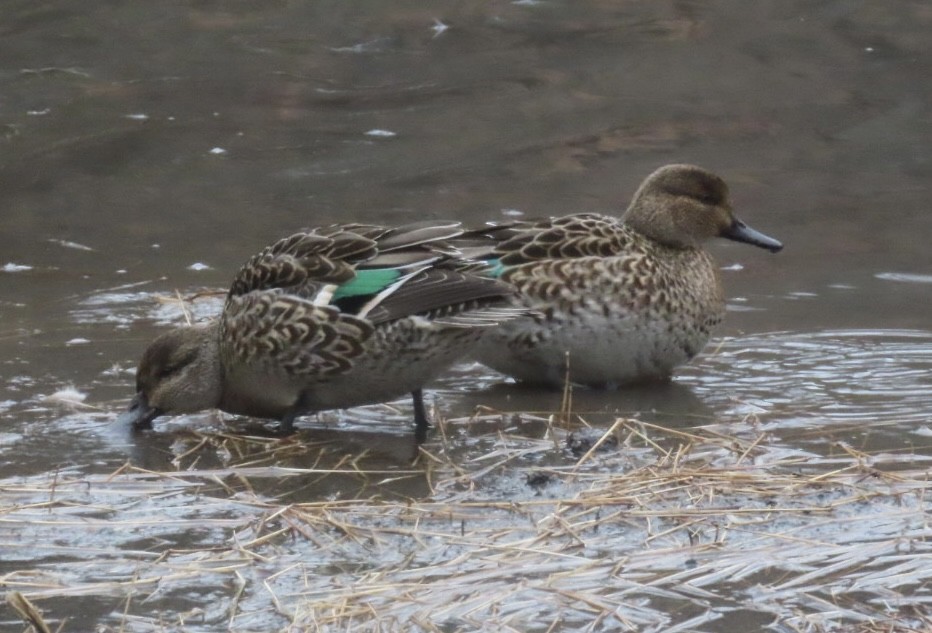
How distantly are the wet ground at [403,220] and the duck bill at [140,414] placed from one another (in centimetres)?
8

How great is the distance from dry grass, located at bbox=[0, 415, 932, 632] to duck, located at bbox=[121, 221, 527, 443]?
12.2 inches

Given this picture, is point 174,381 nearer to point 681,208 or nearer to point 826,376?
point 681,208

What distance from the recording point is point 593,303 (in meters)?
6.45

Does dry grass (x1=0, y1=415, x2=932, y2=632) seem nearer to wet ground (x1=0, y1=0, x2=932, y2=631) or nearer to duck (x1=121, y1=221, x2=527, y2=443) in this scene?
wet ground (x1=0, y1=0, x2=932, y2=631)

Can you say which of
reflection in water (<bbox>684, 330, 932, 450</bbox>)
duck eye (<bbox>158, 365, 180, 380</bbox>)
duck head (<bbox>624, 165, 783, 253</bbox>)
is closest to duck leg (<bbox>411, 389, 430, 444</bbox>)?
duck eye (<bbox>158, 365, 180, 380</bbox>)

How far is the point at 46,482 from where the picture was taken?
523cm

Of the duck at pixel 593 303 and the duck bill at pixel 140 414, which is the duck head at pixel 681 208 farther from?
the duck bill at pixel 140 414

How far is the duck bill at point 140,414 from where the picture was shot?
603 cm

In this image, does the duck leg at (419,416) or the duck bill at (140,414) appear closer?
the duck leg at (419,416)

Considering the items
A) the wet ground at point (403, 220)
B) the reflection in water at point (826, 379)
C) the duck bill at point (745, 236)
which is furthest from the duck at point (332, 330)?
the duck bill at point (745, 236)

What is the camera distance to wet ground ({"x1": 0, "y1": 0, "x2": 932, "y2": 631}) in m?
4.42

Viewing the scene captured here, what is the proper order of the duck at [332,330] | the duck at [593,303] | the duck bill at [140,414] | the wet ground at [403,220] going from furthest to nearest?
1. the duck at [593,303]
2. the duck bill at [140,414]
3. the duck at [332,330]
4. the wet ground at [403,220]

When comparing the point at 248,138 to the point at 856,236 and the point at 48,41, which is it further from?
the point at 856,236

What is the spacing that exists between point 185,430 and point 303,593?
81.4 inches
